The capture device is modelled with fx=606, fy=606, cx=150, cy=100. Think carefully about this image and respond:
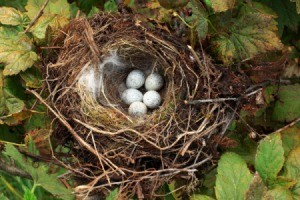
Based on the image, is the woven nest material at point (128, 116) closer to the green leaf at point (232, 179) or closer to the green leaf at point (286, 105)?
the green leaf at point (232, 179)

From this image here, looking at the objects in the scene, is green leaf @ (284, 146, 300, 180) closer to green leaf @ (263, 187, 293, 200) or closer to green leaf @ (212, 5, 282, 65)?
green leaf @ (263, 187, 293, 200)

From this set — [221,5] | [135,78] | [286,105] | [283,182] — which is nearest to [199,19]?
[221,5]

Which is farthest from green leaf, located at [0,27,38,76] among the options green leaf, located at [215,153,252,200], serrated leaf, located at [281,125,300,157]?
serrated leaf, located at [281,125,300,157]

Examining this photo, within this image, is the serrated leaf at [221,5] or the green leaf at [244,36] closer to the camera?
the serrated leaf at [221,5]

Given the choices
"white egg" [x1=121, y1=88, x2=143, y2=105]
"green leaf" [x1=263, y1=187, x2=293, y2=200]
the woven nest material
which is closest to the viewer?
"green leaf" [x1=263, y1=187, x2=293, y2=200]

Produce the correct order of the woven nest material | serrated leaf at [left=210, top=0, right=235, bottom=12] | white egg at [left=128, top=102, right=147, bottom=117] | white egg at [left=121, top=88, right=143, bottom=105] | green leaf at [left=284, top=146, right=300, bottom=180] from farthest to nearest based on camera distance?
white egg at [left=121, top=88, right=143, bottom=105]
white egg at [left=128, top=102, right=147, bottom=117]
the woven nest material
serrated leaf at [left=210, top=0, right=235, bottom=12]
green leaf at [left=284, top=146, right=300, bottom=180]

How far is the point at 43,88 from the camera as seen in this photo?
6.71ft

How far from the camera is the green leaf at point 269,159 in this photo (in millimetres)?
1586

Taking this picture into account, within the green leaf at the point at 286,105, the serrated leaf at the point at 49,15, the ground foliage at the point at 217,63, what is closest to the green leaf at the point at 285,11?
the ground foliage at the point at 217,63

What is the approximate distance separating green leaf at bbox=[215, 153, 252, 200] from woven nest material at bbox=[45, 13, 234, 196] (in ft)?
0.53

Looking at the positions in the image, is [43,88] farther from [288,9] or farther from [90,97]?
[288,9]

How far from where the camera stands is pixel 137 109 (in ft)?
7.83

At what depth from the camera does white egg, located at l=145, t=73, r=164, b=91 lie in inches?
95.9

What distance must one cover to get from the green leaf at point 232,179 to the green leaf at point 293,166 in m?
0.11
